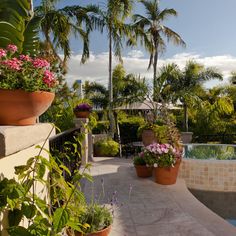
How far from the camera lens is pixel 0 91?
1.49 metres

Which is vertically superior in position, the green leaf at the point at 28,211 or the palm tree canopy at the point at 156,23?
the palm tree canopy at the point at 156,23

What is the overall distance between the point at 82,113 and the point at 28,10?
5.47m

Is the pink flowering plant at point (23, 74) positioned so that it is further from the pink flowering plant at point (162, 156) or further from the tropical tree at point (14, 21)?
the pink flowering plant at point (162, 156)

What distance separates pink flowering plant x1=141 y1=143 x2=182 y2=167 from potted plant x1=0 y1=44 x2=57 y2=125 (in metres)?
4.30

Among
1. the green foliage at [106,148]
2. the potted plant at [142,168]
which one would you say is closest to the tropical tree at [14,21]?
the potted plant at [142,168]

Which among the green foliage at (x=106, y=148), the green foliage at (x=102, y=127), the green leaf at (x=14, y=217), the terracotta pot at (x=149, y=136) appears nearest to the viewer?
the green leaf at (x=14, y=217)

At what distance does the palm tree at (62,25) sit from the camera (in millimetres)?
10423

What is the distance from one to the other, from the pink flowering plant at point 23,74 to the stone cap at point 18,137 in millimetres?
256

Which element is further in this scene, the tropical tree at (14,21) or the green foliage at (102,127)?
the green foliage at (102,127)

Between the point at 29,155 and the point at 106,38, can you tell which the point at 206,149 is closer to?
the point at 29,155

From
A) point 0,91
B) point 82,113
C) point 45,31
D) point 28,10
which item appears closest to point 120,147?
point 82,113

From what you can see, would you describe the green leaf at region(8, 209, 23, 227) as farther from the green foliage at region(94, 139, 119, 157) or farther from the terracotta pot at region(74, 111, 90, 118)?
the green foliage at region(94, 139, 119, 157)

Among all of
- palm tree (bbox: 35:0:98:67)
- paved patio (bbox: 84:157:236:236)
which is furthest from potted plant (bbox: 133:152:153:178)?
palm tree (bbox: 35:0:98:67)

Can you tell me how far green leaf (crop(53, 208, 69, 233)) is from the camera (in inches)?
57.9
